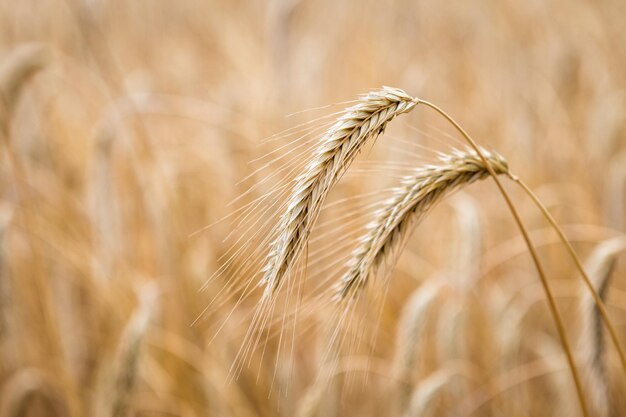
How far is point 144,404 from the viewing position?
184 centimetres

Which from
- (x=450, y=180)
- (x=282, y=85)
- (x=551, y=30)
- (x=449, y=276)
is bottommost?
(x=449, y=276)

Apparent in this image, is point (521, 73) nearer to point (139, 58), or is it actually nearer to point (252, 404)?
point (252, 404)

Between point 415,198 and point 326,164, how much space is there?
0.58 ft

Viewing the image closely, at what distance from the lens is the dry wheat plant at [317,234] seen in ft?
3.05

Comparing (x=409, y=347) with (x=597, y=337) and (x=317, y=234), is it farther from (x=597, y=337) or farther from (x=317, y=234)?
(x=317, y=234)

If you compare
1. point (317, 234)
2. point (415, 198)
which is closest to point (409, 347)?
point (415, 198)

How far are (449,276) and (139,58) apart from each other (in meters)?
3.39

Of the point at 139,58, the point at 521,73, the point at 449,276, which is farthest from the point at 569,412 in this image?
the point at 139,58

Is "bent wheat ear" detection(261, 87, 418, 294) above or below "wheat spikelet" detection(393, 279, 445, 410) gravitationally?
above

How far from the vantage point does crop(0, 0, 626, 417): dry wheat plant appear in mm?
929

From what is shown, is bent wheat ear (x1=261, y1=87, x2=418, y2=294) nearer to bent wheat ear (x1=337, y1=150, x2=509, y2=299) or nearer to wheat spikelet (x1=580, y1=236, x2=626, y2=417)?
bent wheat ear (x1=337, y1=150, x2=509, y2=299)

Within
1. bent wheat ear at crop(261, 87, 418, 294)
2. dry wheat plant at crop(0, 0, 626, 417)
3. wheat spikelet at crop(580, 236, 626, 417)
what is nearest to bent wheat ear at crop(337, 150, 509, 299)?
dry wheat plant at crop(0, 0, 626, 417)

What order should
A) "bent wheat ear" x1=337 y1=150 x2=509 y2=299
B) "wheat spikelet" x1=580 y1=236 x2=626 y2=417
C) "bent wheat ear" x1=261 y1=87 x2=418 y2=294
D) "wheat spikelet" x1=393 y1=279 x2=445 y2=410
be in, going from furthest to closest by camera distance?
1. "wheat spikelet" x1=393 y1=279 x2=445 y2=410
2. "wheat spikelet" x1=580 y1=236 x2=626 y2=417
3. "bent wheat ear" x1=337 y1=150 x2=509 y2=299
4. "bent wheat ear" x1=261 y1=87 x2=418 y2=294

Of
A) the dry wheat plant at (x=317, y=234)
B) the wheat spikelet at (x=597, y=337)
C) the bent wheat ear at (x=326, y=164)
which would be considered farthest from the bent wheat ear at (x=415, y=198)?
the wheat spikelet at (x=597, y=337)
